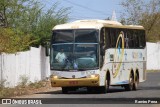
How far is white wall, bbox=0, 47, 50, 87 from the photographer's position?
Answer: 29.4 m

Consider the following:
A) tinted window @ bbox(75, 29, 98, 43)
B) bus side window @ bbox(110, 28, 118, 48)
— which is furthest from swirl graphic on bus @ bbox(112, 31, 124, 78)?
tinted window @ bbox(75, 29, 98, 43)

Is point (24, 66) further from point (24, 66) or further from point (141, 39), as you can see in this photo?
point (141, 39)

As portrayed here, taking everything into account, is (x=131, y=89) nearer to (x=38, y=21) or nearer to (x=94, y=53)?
(x=94, y=53)

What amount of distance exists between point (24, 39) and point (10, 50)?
3.26 m

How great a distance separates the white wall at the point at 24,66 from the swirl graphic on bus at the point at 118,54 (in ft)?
17.6

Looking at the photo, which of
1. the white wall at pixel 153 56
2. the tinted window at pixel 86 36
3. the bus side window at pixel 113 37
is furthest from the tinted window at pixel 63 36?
the white wall at pixel 153 56

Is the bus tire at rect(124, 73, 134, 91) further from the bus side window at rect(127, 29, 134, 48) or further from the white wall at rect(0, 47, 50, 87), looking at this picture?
the white wall at rect(0, 47, 50, 87)

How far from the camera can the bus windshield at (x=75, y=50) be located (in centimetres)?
2741

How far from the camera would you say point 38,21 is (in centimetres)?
4084

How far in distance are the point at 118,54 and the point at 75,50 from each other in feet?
11.2

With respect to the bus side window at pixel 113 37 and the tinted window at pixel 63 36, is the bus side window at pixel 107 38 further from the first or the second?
the tinted window at pixel 63 36

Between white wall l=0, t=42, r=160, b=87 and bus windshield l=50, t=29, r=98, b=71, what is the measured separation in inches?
112

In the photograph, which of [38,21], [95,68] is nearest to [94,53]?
[95,68]

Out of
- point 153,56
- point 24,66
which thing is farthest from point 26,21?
point 153,56
